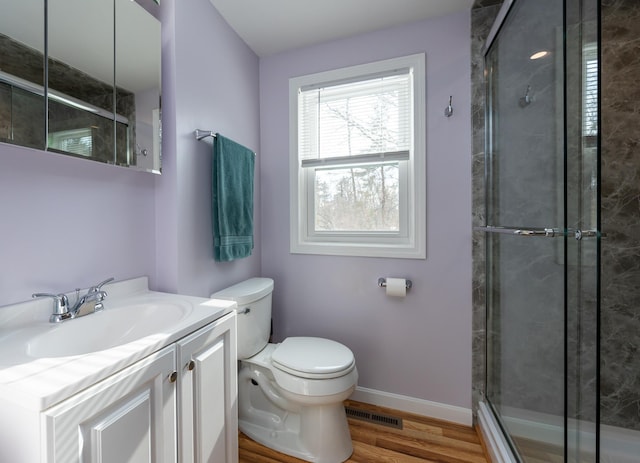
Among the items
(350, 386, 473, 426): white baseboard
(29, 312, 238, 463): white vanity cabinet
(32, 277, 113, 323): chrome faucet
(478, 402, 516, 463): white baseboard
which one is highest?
(32, 277, 113, 323): chrome faucet

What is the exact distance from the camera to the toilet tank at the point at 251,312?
1.43 m

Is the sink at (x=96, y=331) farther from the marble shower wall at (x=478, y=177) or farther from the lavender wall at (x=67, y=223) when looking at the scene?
the marble shower wall at (x=478, y=177)

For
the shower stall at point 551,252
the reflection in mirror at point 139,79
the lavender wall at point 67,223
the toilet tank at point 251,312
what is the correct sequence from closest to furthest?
the lavender wall at point 67,223 → the shower stall at point 551,252 → the reflection in mirror at point 139,79 → the toilet tank at point 251,312

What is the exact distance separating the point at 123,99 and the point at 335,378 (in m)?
1.50

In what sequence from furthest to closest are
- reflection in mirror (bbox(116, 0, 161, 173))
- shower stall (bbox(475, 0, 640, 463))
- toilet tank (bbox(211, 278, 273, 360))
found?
toilet tank (bbox(211, 278, 273, 360))
reflection in mirror (bbox(116, 0, 161, 173))
shower stall (bbox(475, 0, 640, 463))

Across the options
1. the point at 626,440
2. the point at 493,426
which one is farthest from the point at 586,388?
the point at 626,440

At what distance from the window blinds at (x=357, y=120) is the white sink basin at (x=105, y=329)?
124cm

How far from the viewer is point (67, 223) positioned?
1035mm

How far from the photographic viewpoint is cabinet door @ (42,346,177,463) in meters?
0.57

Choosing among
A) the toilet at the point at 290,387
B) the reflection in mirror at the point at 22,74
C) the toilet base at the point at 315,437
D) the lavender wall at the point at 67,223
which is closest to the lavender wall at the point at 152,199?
the lavender wall at the point at 67,223

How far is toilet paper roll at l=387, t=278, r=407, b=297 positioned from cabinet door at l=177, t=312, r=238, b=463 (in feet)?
2.97

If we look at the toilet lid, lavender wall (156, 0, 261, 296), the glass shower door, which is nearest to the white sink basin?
lavender wall (156, 0, 261, 296)

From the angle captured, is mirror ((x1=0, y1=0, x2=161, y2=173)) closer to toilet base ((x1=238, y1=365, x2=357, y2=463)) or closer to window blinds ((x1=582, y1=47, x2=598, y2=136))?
toilet base ((x1=238, y1=365, x2=357, y2=463))

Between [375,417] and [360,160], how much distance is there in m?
1.55
